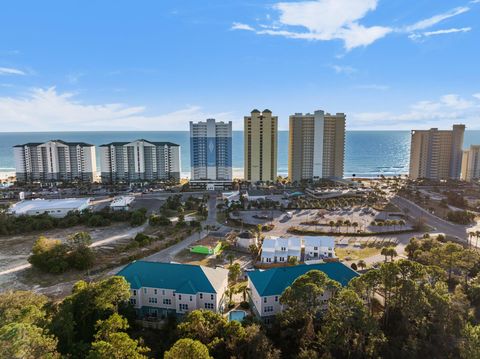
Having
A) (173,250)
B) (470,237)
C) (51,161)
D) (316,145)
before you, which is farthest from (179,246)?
(51,161)

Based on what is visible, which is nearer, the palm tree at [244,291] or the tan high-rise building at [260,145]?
the palm tree at [244,291]

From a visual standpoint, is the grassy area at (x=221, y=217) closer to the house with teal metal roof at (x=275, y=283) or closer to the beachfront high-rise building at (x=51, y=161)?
the house with teal metal roof at (x=275, y=283)

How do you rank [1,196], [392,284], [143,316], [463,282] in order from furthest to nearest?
[1,196] → [463,282] → [143,316] → [392,284]

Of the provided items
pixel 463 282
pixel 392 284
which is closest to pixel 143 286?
pixel 392 284

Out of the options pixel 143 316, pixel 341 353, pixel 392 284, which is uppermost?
pixel 392 284

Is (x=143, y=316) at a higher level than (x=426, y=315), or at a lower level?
lower

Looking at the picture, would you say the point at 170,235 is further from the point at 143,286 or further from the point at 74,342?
the point at 74,342

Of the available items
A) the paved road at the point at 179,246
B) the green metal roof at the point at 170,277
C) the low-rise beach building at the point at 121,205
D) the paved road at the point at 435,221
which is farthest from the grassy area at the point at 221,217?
the paved road at the point at 435,221
